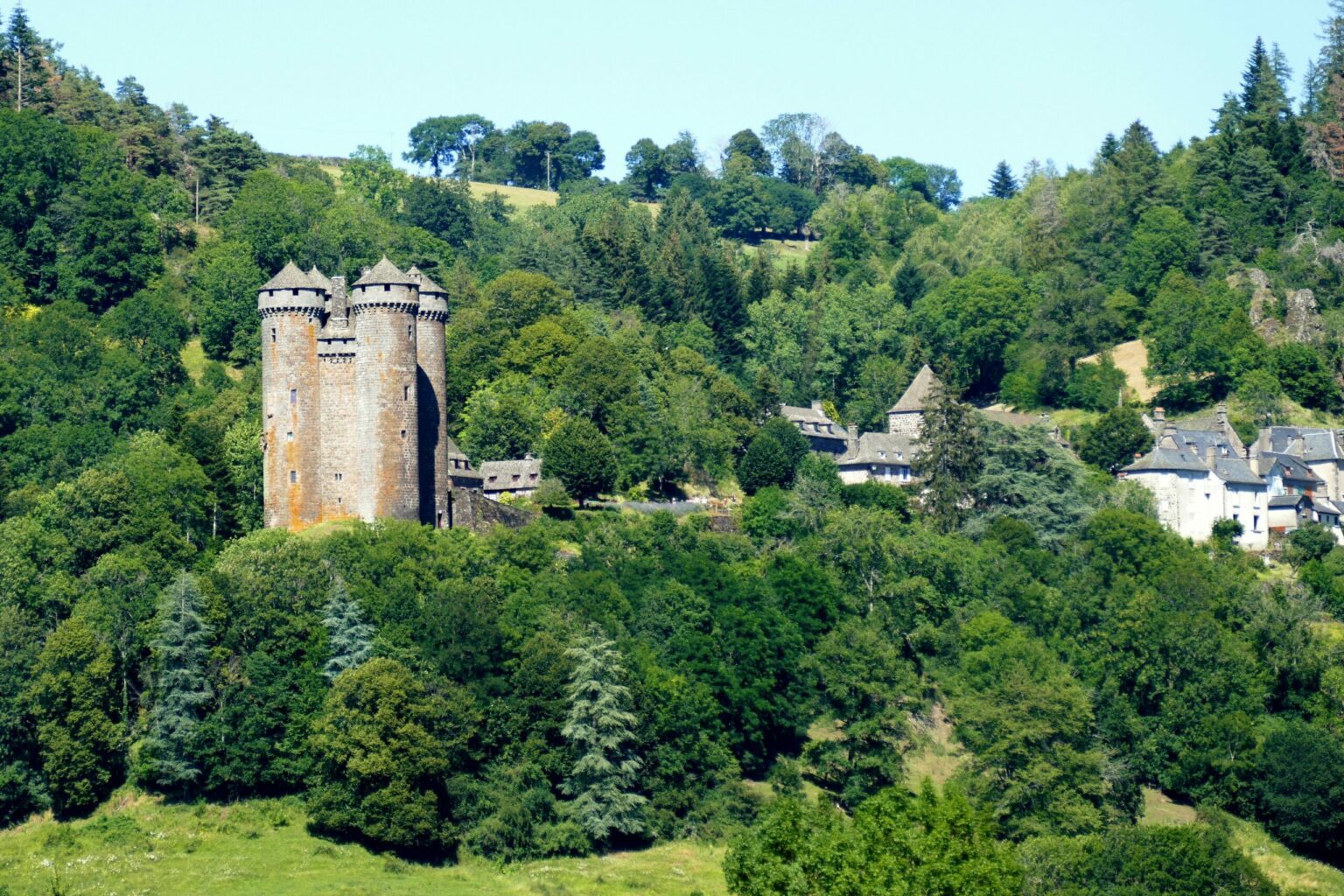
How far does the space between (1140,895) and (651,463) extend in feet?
126

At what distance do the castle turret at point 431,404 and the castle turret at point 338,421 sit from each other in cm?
289

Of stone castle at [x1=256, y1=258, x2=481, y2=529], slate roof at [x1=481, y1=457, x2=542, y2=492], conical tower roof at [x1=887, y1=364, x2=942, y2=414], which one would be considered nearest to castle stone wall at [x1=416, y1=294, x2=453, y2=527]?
stone castle at [x1=256, y1=258, x2=481, y2=529]

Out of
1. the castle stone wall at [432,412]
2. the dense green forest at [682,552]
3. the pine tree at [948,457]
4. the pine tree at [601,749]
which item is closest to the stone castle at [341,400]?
the castle stone wall at [432,412]

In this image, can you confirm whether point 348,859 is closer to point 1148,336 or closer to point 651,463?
point 651,463

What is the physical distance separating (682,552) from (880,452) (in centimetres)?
2491

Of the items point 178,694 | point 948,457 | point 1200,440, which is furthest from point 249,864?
point 1200,440

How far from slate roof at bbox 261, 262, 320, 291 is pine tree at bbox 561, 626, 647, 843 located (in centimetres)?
1782

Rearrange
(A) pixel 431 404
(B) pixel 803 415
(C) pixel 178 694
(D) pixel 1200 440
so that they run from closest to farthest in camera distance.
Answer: (C) pixel 178 694, (A) pixel 431 404, (D) pixel 1200 440, (B) pixel 803 415

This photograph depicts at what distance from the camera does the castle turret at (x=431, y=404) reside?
7831 cm

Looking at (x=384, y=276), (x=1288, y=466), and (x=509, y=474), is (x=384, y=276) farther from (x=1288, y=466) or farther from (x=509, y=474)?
(x=1288, y=466)

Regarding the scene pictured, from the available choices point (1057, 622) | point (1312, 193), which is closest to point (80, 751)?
point (1057, 622)

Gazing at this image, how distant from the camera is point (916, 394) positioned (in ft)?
370

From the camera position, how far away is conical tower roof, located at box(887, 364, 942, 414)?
112 m

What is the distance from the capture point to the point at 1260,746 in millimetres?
76125
